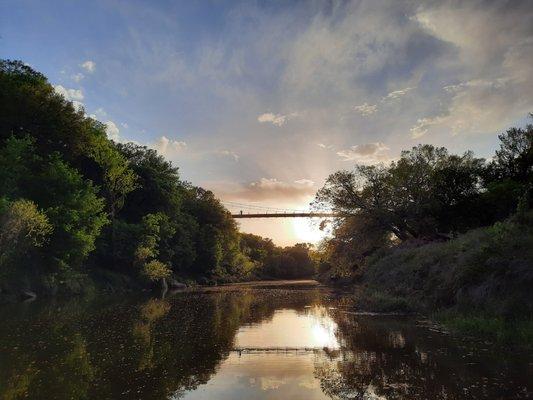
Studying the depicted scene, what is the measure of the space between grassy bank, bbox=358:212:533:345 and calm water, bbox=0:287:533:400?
1.03m

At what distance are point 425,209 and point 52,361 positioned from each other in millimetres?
33718

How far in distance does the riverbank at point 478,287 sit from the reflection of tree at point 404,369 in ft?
4.37

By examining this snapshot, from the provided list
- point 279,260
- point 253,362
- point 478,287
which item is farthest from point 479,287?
point 279,260

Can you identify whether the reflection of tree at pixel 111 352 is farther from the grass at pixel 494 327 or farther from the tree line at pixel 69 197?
the tree line at pixel 69 197

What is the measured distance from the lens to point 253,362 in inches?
465

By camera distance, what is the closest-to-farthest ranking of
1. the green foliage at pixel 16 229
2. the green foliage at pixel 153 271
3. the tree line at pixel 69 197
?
the green foliage at pixel 16 229 < the tree line at pixel 69 197 < the green foliage at pixel 153 271

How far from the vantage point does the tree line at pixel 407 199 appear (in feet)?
127

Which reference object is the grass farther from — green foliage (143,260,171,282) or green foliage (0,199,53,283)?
green foliage (143,260,171,282)

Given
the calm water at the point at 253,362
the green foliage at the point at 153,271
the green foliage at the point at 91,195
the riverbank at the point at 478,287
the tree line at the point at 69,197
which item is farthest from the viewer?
the green foliage at the point at 153,271

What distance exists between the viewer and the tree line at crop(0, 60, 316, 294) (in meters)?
33.7

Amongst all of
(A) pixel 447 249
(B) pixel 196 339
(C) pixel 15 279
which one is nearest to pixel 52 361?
(B) pixel 196 339

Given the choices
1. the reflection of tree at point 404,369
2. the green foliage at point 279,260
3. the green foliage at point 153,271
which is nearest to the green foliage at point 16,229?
the green foliage at point 153,271

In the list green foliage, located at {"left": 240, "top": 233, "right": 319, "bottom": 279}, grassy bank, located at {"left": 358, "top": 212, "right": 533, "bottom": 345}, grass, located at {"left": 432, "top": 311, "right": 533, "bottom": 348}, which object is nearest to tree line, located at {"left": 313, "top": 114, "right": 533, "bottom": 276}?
grassy bank, located at {"left": 358, "top": 212, "right": 533, "bottom": 345}

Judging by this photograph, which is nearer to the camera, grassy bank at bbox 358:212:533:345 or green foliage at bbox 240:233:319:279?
grassy bank at bbox 358:212:533:345
